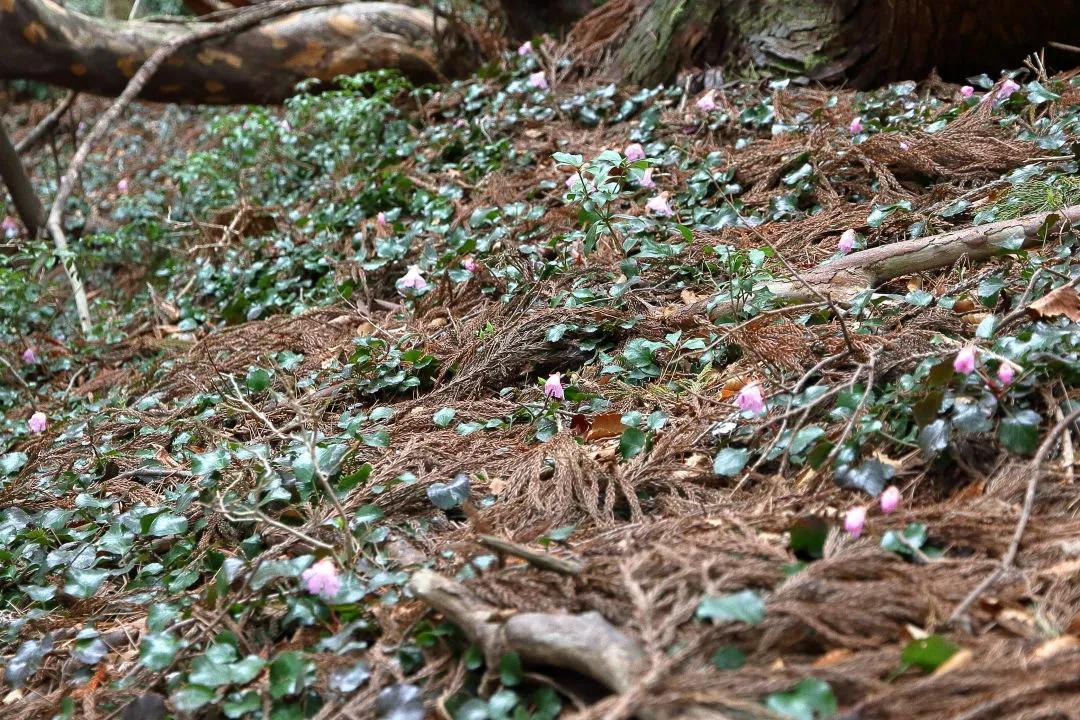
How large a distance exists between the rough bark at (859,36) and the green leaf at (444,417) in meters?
2.88

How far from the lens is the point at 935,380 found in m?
1.69

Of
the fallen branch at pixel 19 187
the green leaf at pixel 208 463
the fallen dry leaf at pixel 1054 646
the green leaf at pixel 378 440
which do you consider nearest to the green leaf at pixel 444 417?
the green leaf at pixel 378 440

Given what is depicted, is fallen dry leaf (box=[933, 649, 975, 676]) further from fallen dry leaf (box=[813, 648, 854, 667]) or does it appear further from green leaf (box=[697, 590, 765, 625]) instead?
green leaf (box=[697, 590, 765, 625])

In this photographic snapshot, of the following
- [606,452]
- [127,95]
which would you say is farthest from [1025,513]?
[127,95]

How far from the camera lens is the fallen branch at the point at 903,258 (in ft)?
7.66

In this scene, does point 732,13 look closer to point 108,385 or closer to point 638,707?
point 108,385

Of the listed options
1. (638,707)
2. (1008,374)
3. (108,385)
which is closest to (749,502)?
(1008,374)

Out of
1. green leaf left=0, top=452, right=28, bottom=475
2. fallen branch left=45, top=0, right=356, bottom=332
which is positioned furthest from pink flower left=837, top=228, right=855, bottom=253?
fallen branch left=45, top=0, right=356, bottom=332

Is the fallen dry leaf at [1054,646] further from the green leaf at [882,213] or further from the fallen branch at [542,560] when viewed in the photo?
the green leaf at [882,213]

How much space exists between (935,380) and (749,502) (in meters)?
0.43

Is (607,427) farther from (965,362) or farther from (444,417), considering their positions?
(965,362)

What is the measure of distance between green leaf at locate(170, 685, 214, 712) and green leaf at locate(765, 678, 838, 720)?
0.97 meters

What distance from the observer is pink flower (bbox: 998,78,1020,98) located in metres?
3.43

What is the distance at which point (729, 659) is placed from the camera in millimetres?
1260
